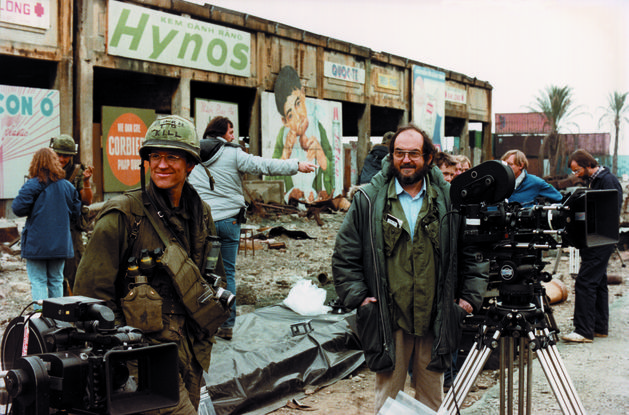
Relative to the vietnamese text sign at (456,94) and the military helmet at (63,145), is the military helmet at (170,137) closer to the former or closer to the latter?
the military helmet at (63,145)

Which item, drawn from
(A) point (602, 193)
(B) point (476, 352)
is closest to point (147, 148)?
(B) point (476, 352)

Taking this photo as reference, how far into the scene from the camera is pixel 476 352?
133 inches

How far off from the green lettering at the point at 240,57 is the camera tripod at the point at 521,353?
50.9ft

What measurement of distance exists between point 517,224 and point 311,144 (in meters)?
17.5

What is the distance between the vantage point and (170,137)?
270 centimetres

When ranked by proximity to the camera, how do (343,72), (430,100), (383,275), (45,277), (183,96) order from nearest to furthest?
(383,275), (45,277), (183,96), (343,72), (430,100)

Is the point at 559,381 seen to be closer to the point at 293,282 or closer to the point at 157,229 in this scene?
the point at 157,229

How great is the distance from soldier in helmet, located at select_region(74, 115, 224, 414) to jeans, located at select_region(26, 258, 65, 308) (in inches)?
146

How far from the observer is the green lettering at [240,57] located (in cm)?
1764

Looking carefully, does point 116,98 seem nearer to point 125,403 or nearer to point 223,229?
point 223,229

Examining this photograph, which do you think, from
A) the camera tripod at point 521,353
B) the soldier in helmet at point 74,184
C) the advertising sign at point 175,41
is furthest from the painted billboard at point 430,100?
the camera tripod at point 521,353

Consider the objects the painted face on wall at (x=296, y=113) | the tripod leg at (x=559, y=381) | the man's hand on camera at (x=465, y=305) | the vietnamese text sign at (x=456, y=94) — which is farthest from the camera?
the vietnamese text sign at (x=456, y=94)

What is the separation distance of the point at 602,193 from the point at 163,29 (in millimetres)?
14241

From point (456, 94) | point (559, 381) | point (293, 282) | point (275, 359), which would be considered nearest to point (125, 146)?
point (293, 282)
